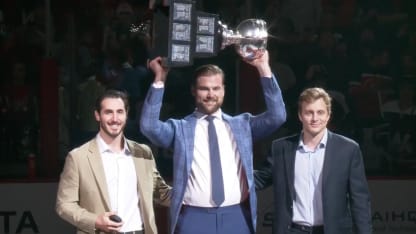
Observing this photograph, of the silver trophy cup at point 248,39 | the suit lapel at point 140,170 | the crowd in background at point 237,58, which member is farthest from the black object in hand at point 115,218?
the crowd in background at point 237,58

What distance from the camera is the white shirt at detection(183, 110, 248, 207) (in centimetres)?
556

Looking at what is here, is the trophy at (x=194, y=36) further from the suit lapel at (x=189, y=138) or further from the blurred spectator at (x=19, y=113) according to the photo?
the blurred spectator at (x=19, y=113)

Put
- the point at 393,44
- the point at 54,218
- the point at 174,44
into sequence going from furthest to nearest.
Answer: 1. the point at 393,44
2. the point at 54,218
3. the point at 174,44

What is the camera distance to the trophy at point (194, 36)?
17.9ft

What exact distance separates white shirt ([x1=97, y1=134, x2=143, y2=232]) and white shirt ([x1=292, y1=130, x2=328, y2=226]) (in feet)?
2.61

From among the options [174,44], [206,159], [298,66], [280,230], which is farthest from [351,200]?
[298,66]

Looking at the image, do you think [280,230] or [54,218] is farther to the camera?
[54,218]

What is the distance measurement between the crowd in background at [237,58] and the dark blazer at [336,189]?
3459 millimetres

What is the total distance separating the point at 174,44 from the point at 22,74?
3986mm

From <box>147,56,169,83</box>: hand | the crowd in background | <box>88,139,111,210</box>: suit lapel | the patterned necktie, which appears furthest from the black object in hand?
the crowd in background

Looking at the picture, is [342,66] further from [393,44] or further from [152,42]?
[152,42]

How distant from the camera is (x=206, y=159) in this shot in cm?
560

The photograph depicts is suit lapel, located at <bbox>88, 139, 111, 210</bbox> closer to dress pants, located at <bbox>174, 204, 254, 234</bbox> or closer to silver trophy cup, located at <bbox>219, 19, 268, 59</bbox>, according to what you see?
dress pants, located at <bbox>174, 204, 254, 234</bbox>

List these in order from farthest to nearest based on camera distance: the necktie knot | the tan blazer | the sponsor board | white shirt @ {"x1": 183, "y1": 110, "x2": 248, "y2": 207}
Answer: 1. the sponsor board
2. the necktie knot
3. white shirt @ {"x1": 183, "y1": 110, "x2": 248, "y2": 207}
4. the tan blazer
